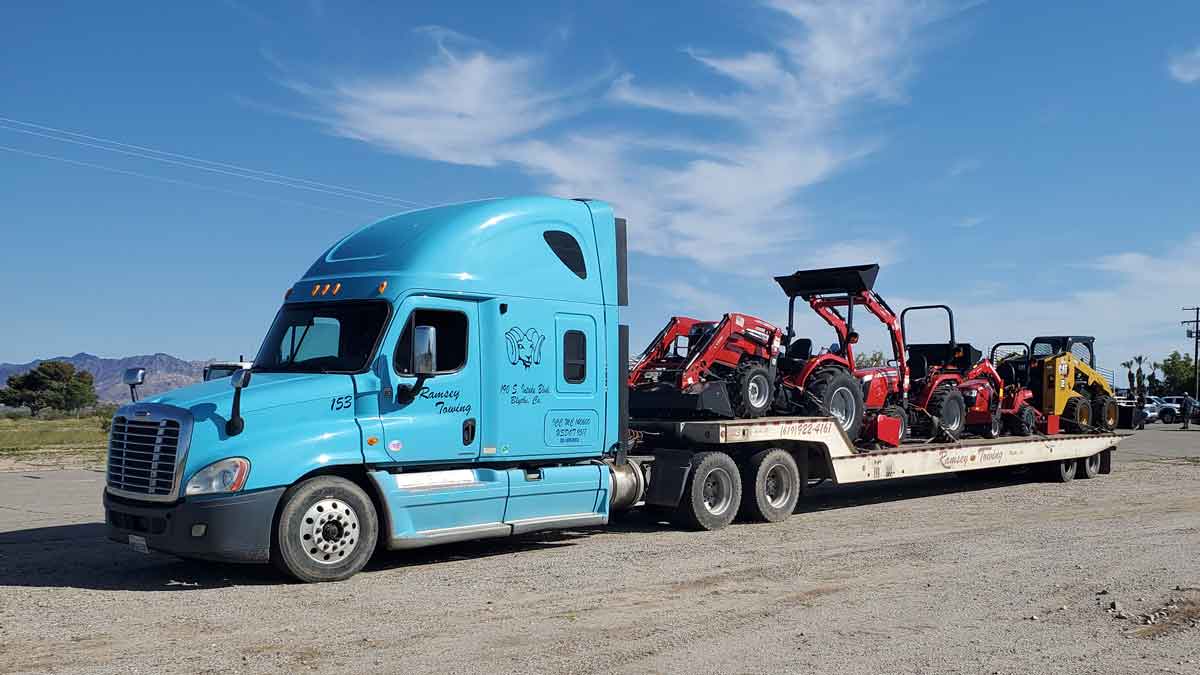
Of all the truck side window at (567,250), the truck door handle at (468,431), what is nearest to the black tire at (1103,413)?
the truck side window at (567,250)

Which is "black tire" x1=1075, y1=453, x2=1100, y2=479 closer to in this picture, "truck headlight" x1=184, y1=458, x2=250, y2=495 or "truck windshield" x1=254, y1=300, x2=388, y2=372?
"truck windshield" x1=254, y1=300, x2=388, y2=372

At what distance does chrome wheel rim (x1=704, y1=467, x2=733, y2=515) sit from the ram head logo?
10.5 feet

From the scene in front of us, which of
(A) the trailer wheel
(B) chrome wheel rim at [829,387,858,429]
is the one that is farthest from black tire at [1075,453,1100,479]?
(A) the trailer wheel

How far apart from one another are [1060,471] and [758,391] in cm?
932

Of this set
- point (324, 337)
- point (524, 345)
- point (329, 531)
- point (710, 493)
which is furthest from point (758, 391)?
point (329, 531)

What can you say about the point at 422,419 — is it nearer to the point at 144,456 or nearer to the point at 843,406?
the point at 144,456

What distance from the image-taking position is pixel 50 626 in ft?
24.3

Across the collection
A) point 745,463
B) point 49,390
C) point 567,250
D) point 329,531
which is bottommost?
point 329,531

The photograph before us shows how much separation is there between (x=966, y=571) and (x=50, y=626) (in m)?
7.62

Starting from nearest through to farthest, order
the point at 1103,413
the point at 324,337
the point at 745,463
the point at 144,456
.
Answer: the point at 144,456 → the point at 324,337 → the point at 745,463 → the point at 1103,413

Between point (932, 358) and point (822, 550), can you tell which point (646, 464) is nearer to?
point (822, 550)

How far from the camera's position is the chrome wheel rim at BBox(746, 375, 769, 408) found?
44.8ft

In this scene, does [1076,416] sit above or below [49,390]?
below

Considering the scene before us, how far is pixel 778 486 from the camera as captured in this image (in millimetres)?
13672
